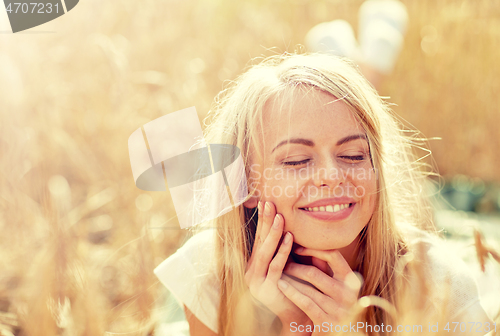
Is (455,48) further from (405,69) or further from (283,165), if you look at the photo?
(283,165)

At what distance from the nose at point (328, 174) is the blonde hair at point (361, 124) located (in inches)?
6.6

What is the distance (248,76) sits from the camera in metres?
1.20

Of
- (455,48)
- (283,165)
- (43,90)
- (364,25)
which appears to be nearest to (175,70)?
(43,90)

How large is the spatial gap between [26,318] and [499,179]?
2747 mm

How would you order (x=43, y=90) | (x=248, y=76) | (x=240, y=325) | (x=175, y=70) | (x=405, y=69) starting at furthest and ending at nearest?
(x=405, y=69) < (x=175, y=70) < (x=43, y=90) < (x=248, y=76) < (x=240, y=325)

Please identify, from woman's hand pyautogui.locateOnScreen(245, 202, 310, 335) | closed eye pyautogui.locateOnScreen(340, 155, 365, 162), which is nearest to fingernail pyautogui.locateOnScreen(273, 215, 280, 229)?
woman's hand pyautogui.locateOnScreen(245, 202, 310, 335)

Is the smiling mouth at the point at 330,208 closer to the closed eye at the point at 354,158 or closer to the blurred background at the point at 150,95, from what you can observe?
the closed eye at the point at 354,158

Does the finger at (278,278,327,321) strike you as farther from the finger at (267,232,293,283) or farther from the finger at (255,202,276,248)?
the finger at (255,202,276,248)

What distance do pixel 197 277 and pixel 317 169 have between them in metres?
0.59

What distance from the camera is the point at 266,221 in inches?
39.3

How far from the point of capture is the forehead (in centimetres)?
92

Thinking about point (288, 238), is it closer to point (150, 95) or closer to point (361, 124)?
point (361, 124)

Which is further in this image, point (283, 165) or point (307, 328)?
point (307, 328)

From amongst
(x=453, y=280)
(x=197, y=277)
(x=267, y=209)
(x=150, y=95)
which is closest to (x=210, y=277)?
(x=197, y=277)
